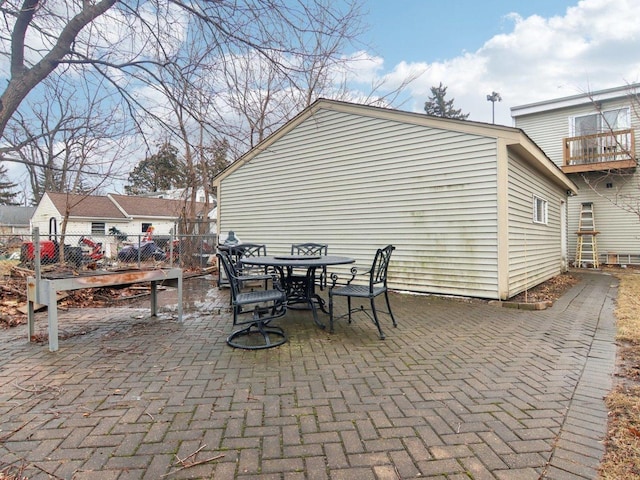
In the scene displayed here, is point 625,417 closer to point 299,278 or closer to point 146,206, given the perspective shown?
point 299,278

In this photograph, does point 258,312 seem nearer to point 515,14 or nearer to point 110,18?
point 110,18

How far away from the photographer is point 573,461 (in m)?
1.67

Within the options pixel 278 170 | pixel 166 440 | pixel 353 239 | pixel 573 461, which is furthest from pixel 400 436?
pixel 278 170

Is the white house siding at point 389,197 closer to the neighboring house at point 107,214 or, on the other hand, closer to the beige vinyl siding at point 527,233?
the beige vinyl siding at point 527,233

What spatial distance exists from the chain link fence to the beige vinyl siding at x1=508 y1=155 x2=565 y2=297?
6813mm

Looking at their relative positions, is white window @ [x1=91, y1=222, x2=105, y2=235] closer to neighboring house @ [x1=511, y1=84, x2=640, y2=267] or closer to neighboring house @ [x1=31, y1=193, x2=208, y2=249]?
neighboring house @ [x1=31, y1=193, x2=208, y2=249]

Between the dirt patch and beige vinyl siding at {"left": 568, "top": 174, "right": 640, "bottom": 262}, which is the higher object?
beige vinyl siding at {"left": 568, "top": 174, "right": 640, "bottom": 262}

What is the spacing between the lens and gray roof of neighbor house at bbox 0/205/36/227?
30.0 metres

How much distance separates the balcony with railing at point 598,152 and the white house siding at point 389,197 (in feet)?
27.5

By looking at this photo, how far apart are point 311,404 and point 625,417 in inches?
78.3

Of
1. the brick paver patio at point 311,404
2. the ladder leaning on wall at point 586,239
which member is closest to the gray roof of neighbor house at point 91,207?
the brick paver patio at point 311,404

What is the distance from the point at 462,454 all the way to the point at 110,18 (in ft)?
17.0

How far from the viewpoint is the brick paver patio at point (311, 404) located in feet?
5.45

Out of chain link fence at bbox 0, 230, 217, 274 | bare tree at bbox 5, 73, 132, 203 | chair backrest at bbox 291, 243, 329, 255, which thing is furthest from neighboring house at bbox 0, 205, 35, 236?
chair backrest at bbox 291, 243, 329, 255
